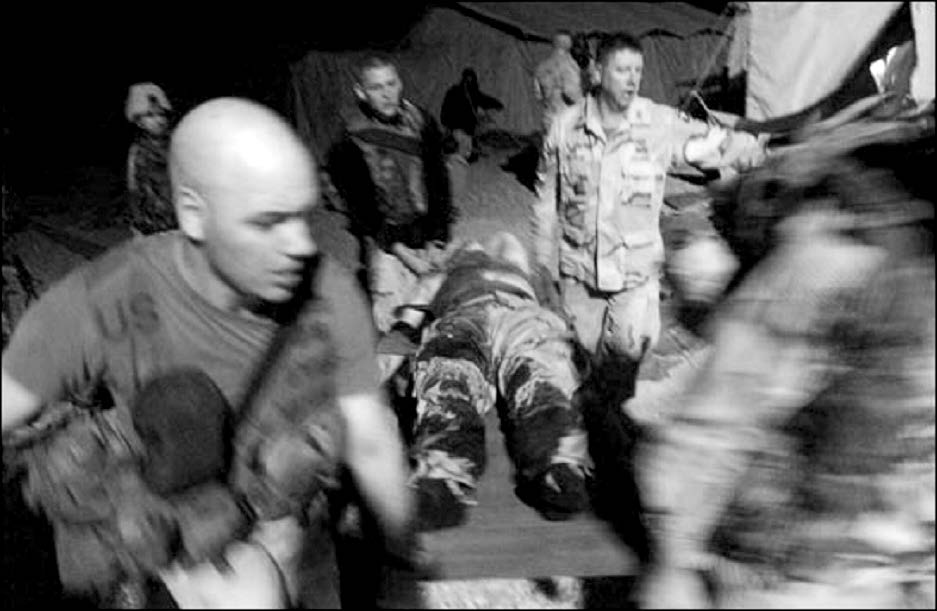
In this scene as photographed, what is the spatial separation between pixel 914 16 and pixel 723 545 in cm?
122

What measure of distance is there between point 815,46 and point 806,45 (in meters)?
0.02

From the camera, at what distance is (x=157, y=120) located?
7.69 meters

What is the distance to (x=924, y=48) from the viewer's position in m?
3.15

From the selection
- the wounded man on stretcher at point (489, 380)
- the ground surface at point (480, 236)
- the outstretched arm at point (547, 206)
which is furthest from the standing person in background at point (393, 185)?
the outstretched arm at point (547, 206)

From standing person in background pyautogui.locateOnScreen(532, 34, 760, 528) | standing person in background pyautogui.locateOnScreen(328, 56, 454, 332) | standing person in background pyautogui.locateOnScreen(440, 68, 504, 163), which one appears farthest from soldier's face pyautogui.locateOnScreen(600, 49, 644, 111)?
standing person in background pyautogui.locateOnScreen(440, 68, 504, 163)

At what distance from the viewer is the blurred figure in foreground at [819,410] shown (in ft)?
8.23

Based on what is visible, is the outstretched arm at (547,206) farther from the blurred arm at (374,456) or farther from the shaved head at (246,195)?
the shaved head at (246,195)

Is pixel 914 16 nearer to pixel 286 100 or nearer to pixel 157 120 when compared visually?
pixel 157 120

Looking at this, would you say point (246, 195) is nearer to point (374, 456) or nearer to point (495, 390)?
point (374, 456)

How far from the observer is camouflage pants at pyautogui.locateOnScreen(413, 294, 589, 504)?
4883 millimetres

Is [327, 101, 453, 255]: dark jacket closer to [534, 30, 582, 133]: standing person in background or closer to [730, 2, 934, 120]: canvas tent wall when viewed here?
[534, 30, 582, 133]: standing person in background

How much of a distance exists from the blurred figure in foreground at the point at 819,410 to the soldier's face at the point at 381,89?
193 inches

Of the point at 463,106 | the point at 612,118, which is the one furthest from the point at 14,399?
the point at 463,106

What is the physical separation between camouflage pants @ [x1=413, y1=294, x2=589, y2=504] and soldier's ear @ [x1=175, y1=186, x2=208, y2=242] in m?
1.91
